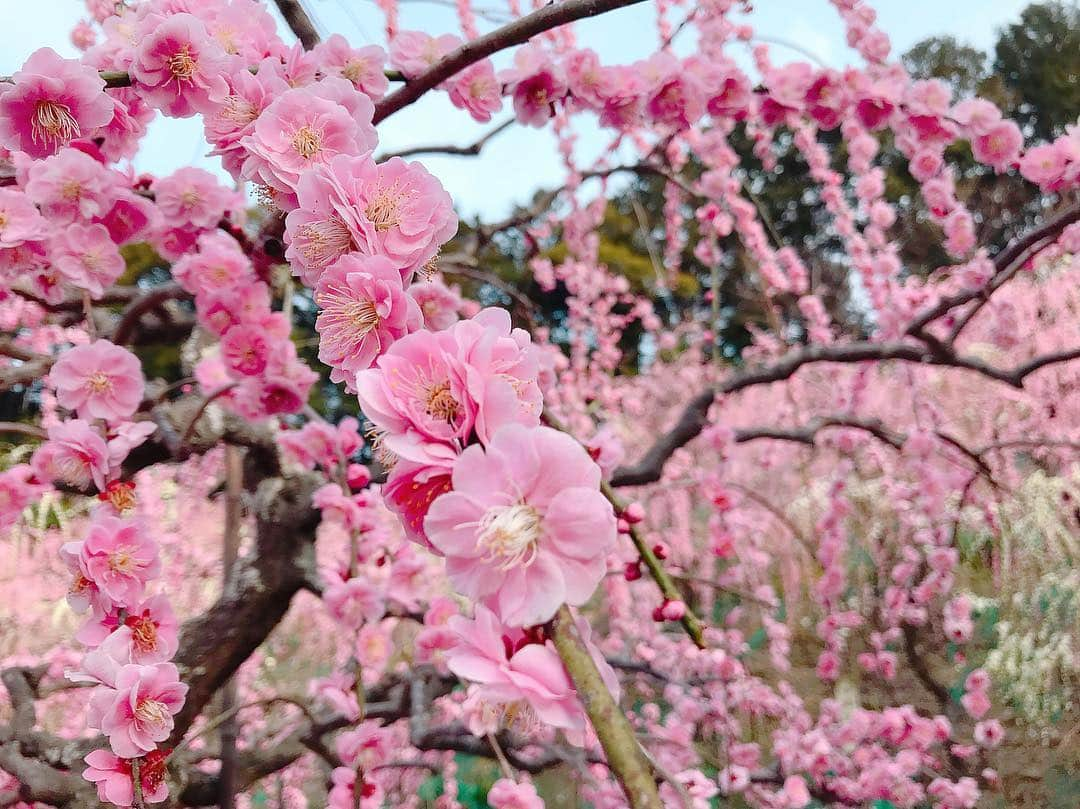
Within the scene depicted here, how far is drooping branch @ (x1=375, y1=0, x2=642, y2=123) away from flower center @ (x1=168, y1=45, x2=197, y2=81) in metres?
0.25

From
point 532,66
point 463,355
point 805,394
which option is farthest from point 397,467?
point 805,394

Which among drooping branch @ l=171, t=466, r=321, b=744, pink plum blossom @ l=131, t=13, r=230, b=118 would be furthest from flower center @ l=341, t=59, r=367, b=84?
drooping branch @ l=171, t=466, r=321, b=744

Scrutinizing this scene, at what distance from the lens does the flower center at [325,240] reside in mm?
587

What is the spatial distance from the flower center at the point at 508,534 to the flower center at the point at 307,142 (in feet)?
1.20

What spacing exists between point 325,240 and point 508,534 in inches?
11.4

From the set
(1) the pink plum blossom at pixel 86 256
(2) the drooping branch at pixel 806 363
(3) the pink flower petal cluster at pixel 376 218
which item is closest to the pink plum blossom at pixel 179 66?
(3) the pink flower petal cluster at pixel 376 218

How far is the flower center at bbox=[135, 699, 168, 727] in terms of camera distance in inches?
30.7

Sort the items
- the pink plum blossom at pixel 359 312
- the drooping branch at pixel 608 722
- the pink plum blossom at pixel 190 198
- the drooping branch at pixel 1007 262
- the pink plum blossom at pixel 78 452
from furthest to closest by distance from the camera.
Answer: the drooping branch at pixel 1007 262, the pink plum blossom at pixel 190 198, the pink plum blossom at pixel 78 452, the pink plum blossom at pixel 359 312, the drooping branch at pixel 608 722

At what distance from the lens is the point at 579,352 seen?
580 cm

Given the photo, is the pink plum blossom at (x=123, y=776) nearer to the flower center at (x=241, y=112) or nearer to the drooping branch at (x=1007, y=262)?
the flower center at (x=241, y=112)

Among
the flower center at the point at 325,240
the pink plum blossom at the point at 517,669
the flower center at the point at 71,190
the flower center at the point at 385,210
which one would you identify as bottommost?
the pink plum blossom at the point at 517,669

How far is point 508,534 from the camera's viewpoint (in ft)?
1.48

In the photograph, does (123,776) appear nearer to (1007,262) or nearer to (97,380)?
(97,380)

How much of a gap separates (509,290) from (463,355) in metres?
2.34
